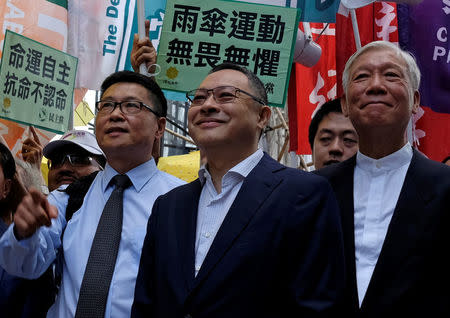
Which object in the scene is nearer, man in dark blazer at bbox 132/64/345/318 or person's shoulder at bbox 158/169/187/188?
man in dark blazer at bbox 132/64/345/318

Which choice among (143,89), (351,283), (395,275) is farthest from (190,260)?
(143,89)

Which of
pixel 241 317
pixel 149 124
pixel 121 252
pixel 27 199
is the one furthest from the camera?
pixel 149 124

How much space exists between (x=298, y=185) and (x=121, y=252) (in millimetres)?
1017

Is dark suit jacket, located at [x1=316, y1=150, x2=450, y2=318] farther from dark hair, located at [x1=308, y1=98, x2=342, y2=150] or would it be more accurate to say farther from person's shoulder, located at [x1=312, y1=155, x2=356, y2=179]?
dark hair, located at [x1=308, y1=98, x2=342, y2=150]

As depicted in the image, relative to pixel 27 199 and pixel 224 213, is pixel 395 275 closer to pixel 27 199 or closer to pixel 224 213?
pixel 224 213

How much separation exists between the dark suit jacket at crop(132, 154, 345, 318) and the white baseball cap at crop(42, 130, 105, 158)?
86.3 inches

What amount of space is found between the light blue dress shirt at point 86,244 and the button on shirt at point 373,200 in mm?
1046

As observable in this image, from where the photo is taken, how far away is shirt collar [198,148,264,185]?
2477mm

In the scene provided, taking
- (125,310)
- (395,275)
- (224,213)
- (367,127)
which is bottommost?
(125,310)

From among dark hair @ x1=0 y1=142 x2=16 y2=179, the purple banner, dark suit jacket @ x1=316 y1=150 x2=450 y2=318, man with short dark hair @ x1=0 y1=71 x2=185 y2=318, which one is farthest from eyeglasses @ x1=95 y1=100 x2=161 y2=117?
the purple banner

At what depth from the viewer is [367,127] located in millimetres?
2705

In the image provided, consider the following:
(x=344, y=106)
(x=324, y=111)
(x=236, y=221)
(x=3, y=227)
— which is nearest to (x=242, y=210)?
(x=236, y=221)

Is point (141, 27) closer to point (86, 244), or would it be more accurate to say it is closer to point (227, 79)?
point (227, 79)

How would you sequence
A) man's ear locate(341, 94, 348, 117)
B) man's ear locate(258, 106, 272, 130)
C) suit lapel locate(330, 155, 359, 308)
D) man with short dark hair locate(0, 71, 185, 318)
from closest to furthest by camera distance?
suit lapel locate(330, 155, 359, 308) → man with short dark hair locate(0, 71, 185, 318) → man's ear locate(258, 106, 272, 130) → man's ear locate(341, 94, 348, 117)
